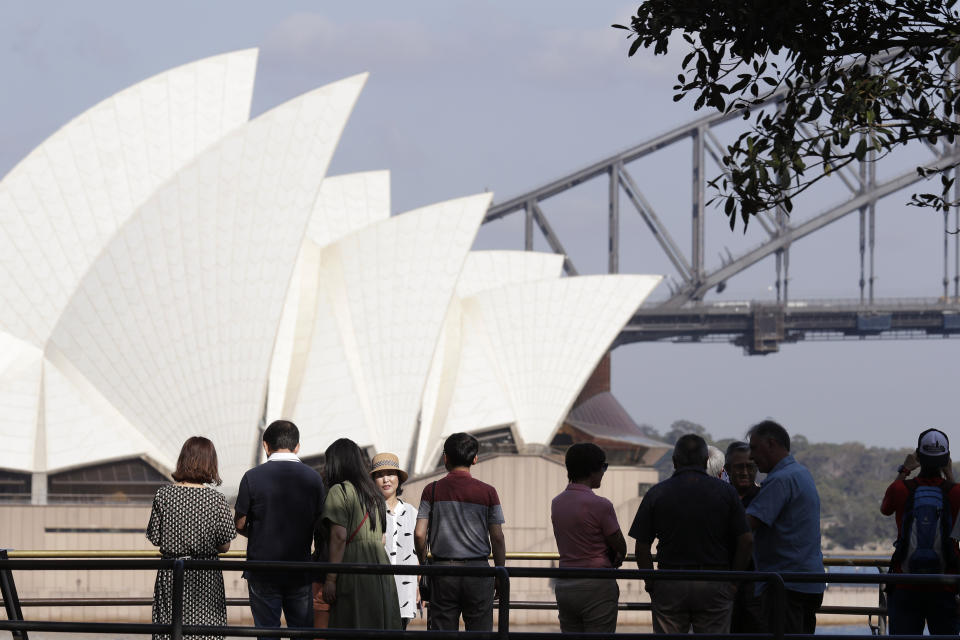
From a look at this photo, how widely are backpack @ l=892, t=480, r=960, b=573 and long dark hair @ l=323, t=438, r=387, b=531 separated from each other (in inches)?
99.8

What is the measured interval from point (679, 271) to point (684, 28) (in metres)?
71.3

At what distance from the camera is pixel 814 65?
608 centimetres

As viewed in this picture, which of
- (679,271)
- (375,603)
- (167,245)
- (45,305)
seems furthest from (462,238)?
(679,271)

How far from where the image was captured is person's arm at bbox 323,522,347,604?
6.51 metres

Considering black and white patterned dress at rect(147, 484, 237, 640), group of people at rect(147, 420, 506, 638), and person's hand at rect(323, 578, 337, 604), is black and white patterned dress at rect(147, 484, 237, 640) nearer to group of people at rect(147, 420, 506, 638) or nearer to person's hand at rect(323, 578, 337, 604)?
group of people at rect(147, 420, 506, 638)

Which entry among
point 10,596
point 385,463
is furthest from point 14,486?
point 385,463

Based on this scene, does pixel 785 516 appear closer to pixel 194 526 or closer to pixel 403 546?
pixel 403 546

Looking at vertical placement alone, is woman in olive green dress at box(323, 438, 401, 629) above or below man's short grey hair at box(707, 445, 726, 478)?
below

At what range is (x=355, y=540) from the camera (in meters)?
6.66

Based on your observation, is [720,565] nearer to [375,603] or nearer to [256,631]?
[375,603]

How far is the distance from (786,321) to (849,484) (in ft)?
191

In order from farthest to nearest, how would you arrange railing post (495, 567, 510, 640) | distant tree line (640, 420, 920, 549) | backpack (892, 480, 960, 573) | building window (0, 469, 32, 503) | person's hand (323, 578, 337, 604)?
distant tree line (640, 420, 920, 549) → building window (0, 469, 32, 503) → person's hand (323, 578, 337, 604) → backpack (892, 480, 960, 573) → railing post (495, 567, 510, 640)

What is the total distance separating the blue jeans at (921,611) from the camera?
20.3 feet

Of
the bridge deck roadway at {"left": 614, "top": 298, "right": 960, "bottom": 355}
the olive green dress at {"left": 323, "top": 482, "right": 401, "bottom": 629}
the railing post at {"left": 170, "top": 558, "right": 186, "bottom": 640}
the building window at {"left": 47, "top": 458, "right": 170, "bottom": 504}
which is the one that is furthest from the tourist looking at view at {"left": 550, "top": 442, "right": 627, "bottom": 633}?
the bridge deck roadway at {"left": 614, "top": 298, "right": 960, "bottom": 355}
